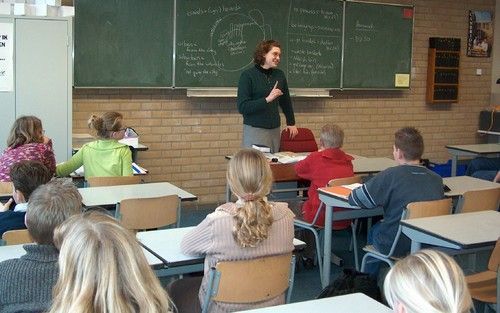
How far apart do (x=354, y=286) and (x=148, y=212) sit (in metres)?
1.28

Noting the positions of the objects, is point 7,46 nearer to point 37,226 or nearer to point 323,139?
point 323,139

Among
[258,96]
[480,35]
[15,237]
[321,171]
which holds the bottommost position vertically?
[15,237]

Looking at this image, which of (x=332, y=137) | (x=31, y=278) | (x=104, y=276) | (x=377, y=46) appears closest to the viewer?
(x=104, y=276)

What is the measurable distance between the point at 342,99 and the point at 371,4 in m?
1.19

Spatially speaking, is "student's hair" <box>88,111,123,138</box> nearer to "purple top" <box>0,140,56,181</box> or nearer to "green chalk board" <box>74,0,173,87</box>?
"purple top" <box>0,140,56,181</box>

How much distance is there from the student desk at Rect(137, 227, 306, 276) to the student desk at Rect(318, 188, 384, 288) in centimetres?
107

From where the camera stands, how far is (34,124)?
469cm

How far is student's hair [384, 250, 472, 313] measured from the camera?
5.08 ft

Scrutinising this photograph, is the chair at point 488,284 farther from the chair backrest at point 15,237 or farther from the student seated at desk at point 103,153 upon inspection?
the student seated at desk at point 103,153

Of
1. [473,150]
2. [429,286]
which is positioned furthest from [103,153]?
[473,150]

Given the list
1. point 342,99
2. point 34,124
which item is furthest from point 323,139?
point 342,99

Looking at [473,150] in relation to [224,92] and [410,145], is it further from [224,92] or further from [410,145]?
[410,145]

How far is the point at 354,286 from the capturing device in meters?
3.27

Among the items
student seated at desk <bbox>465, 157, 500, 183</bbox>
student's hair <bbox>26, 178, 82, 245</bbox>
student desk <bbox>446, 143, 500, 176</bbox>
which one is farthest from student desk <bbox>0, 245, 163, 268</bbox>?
student seated at desk <bbox>465, 157, 500, 183</bbox>
